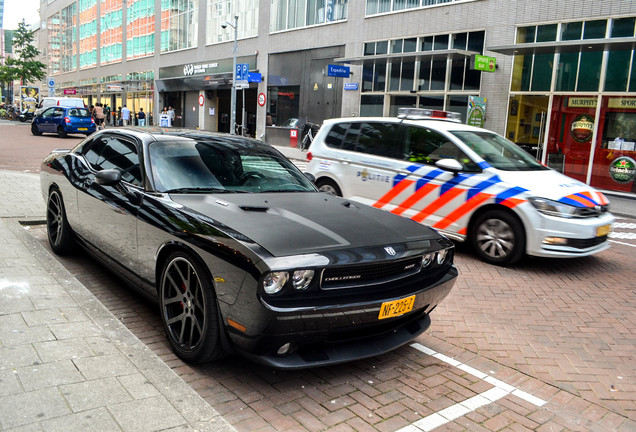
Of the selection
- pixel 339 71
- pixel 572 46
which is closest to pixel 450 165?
pixel 572 46

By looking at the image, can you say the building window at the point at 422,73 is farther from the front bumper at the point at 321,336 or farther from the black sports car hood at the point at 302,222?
the front bumper at the point at 321,336

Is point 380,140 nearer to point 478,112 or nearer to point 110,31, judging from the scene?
point 478,112

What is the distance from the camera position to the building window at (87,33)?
59.8 metres

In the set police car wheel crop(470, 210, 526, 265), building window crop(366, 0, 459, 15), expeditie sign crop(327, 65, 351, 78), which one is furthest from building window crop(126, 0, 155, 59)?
police car wheel crop(470, 210, 526, 265)

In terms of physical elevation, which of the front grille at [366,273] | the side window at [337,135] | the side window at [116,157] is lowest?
the front grille at [366,273]

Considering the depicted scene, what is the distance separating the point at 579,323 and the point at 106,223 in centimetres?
438

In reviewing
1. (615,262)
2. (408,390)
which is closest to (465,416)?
(408,390)

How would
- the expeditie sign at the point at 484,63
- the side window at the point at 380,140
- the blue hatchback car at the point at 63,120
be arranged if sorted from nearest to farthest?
the side window at the point at 380,140 < the expeditie sign at the point at 484,63 < the blue hatchback car at the point at 63,120

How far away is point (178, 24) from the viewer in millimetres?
41938

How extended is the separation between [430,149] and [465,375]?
445 centimetres

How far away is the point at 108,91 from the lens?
183 ft

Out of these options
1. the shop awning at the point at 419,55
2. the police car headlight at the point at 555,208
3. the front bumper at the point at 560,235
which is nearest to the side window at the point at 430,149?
the police car headlight at the point at 555,208

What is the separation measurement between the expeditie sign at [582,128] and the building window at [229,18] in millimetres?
21777

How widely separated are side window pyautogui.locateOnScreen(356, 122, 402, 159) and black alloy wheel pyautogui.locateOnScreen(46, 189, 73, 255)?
4.54m
